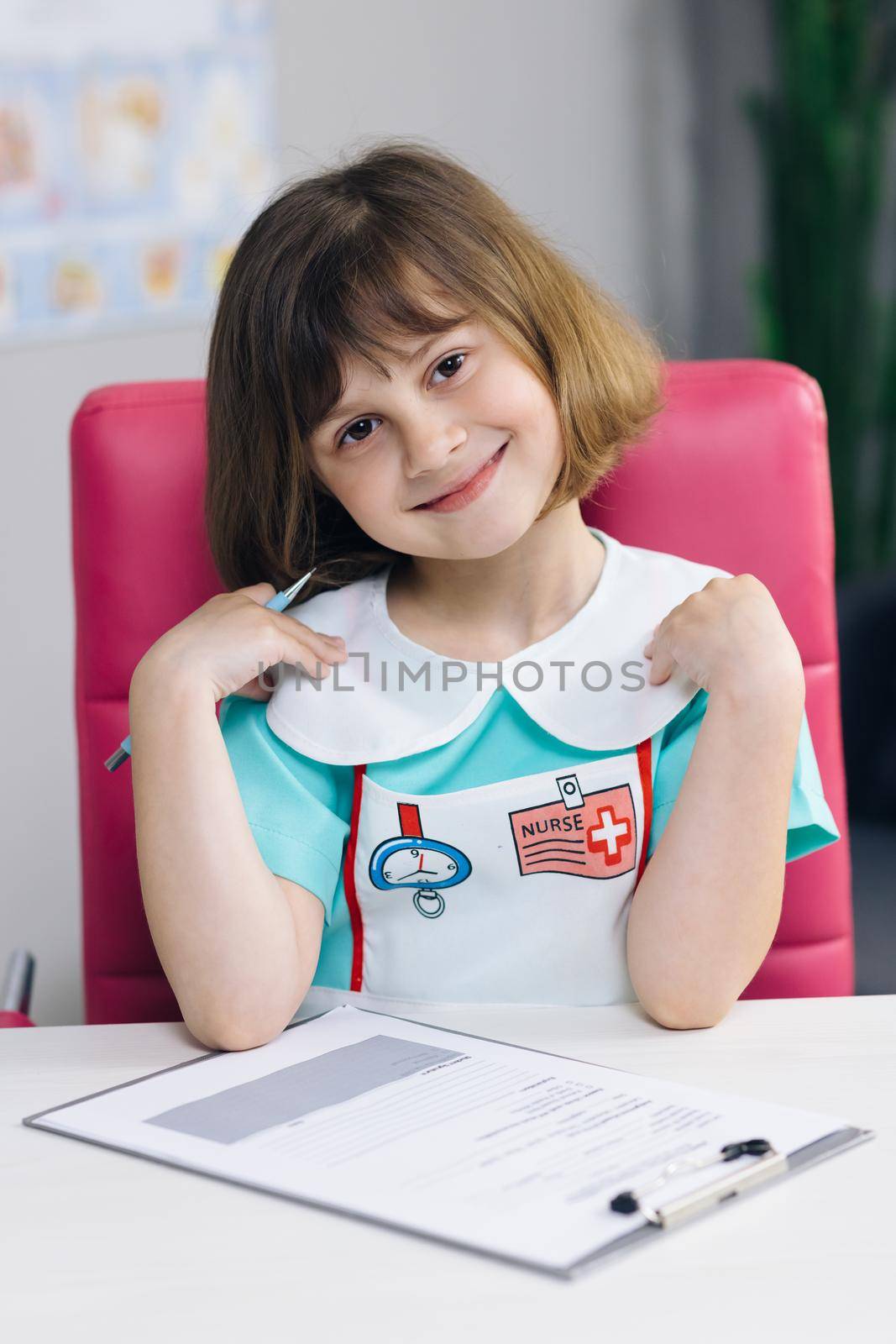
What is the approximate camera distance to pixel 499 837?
0.92m

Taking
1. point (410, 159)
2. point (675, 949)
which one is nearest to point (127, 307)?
point (410, 159)

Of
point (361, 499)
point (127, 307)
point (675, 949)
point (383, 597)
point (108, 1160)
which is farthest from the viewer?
point (127, 307)

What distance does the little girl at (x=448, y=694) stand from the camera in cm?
85

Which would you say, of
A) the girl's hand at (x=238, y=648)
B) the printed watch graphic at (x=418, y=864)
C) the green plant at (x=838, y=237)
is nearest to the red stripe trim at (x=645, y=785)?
the printed watch graphic at (x=418, y=864)

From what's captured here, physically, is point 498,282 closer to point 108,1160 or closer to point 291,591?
point 291,591

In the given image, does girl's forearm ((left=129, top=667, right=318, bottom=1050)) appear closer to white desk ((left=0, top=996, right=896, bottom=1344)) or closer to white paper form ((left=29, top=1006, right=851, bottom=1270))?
white paper form ((left=29, top=1006, right=851, bottom=1270))

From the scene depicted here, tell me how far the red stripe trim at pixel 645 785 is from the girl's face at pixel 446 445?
0.53 feet

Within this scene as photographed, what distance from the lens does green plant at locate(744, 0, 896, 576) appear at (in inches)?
103

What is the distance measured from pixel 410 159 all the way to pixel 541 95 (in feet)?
5.33

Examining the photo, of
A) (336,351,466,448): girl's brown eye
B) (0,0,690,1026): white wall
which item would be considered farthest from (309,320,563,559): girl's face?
(0,0,690,1026): white wall

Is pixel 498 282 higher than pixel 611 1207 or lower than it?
higher

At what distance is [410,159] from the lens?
3.19 feet

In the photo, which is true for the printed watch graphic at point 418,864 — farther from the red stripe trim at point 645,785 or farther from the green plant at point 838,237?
the green plant at point 838,237

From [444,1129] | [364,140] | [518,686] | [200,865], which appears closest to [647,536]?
[518,686]
